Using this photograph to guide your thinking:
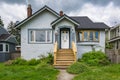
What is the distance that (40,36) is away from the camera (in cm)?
2444

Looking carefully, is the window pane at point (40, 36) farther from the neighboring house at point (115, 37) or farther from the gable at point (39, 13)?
the neighboring house at point (115, 37)

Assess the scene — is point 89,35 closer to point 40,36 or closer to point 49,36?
point 49,36

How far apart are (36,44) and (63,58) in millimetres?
5016

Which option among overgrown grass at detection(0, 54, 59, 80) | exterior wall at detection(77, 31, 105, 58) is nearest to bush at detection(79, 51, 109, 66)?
exterior wall at detection(77, 31, 105, 58)

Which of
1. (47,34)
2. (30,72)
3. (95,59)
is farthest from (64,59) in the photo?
(30,72)

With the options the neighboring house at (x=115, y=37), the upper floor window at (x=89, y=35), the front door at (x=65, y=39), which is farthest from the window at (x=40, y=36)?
the neighboring house at (x=115, y=37)

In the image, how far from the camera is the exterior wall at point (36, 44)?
24047 mm

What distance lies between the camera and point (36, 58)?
2400cm

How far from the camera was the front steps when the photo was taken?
1883 centimetres

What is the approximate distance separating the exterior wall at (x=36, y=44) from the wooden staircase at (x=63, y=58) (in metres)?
2.50

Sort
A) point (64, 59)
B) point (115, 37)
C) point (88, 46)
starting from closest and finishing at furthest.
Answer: point (64, 59) < point (88, 46) < point (115, 37)

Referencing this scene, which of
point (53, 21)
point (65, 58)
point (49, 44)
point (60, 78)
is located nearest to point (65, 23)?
point (53, 21)

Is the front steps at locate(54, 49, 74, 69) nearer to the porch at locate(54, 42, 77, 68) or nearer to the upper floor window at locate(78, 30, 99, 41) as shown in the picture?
the porch at locate(54, 42, 77, 68)

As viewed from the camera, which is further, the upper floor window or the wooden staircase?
the upper floor window
